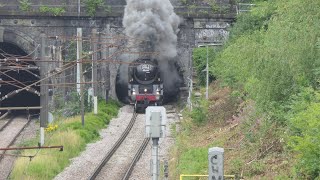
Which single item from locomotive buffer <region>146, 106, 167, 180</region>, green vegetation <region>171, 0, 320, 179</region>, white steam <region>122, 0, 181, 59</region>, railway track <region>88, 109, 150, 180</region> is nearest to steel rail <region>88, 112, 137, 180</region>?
railway track <region>88, 109, 150, 180</region>

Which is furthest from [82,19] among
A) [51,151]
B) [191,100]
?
[51,151]

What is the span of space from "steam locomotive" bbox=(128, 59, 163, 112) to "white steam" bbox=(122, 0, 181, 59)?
127cm

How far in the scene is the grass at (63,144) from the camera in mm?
20531

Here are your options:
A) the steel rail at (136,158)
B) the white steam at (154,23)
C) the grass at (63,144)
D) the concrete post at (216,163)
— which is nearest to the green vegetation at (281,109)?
the steel rail at (136,158)

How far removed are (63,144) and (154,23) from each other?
508 inches

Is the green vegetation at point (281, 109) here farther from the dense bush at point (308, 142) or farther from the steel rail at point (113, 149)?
the steel rail at point (113, 149)

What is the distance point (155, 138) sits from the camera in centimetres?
1144

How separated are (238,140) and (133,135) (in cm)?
902

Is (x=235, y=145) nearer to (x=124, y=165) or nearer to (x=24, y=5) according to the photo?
(x=124, y=165)

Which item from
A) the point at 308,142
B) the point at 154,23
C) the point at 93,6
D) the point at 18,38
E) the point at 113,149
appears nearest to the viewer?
the point at 308,142

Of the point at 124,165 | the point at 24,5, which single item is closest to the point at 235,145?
the point at 124,165

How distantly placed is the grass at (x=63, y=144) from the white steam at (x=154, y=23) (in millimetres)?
4448

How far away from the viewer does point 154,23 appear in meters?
35.2

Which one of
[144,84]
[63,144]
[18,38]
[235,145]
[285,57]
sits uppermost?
[285,57]
